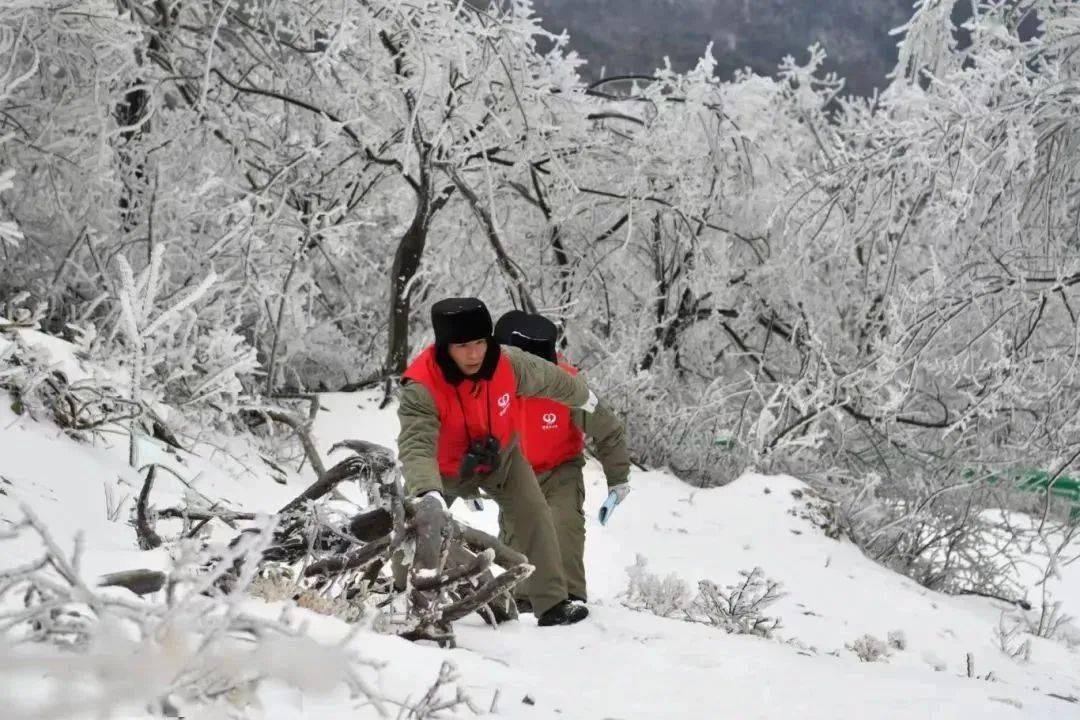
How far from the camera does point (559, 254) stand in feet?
34.3

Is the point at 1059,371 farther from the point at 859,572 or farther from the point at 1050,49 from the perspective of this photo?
the point at 1050,49

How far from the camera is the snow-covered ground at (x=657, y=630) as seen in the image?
2.22 metres

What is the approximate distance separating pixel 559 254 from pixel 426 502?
7985 mm

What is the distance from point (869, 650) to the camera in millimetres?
4473

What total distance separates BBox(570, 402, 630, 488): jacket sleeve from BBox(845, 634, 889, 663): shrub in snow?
4.07ft

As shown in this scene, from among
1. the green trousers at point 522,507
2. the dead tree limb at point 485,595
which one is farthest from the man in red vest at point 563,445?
the dead tree limb at point 485,595

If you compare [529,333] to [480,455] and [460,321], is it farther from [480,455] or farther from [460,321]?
[460,321]

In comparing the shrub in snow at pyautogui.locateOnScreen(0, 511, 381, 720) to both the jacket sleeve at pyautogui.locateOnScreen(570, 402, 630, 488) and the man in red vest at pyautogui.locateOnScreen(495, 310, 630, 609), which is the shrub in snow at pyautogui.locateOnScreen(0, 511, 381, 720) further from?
the jacket sleeve at pyautogui.locateOnScreen(570, 402, 630, 488)

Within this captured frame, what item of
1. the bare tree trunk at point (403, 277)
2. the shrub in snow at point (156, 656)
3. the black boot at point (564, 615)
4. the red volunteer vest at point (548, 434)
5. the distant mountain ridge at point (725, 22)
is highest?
the distant mountain ridge at point (725, 22)

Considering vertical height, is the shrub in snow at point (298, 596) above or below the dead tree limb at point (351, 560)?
below

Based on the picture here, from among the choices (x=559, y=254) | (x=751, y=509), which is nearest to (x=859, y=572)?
(x=751, y=509)

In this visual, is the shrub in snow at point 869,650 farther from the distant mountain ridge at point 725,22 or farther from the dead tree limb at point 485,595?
the distant mountain ridge at point 725,22

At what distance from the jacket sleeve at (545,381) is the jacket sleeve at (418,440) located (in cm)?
46

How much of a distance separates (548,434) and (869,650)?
164 cm
